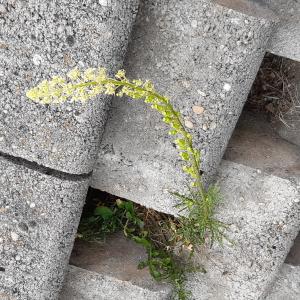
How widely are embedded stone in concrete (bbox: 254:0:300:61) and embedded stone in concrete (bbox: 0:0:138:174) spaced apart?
512 mm

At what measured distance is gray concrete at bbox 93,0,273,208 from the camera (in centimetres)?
165

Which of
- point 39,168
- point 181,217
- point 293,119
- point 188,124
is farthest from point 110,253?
point 293,119

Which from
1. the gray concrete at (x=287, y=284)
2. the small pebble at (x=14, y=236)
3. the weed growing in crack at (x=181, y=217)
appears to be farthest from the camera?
the gray concrete at (x=287, y=284)

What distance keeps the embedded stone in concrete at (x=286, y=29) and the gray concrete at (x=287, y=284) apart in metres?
0.93

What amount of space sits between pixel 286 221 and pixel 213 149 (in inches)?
17.4

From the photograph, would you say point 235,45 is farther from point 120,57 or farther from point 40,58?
point 40,58

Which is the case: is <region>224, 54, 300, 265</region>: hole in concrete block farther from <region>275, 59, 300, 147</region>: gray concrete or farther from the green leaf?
the green leaf

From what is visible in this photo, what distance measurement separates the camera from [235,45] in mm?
1658

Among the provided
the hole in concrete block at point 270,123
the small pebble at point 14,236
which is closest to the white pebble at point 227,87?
the hole in concrete block at point 270,123

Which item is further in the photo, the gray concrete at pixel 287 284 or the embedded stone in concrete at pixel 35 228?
the gray concrete at pixel 287 284

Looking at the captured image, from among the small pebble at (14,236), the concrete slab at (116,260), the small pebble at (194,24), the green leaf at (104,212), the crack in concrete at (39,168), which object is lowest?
the concrete slab at (116,260)

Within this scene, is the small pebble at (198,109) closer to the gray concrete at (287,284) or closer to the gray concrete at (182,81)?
the gray concrete at (182,81)

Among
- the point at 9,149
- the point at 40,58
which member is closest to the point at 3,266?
the point at 9,149

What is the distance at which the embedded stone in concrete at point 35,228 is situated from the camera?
1.80 meters
